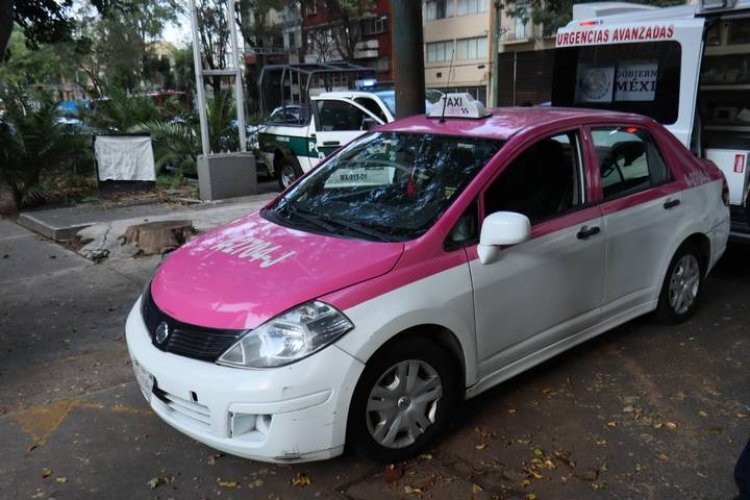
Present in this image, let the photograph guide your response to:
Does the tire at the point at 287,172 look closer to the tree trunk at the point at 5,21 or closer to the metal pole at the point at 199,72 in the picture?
the metal pole at the point at 199,72

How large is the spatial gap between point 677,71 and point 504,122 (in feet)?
9.81

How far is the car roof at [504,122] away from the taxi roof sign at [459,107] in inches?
1.3

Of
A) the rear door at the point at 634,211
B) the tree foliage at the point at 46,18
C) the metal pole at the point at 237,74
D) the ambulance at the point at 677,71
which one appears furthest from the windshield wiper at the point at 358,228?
the tree foliage at the point at 46,18

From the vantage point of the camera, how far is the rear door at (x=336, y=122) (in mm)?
10914

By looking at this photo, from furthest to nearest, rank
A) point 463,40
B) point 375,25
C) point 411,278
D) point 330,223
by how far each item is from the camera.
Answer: point 375,25
point 463,40
point 330,223
point 411,278

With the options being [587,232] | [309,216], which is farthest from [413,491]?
[587,232]

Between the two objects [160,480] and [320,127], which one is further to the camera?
[320,127]

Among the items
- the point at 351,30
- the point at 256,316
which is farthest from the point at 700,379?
the point at 351,30

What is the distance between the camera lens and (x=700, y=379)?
415 cm

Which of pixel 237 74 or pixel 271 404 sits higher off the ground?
pixel 237 74

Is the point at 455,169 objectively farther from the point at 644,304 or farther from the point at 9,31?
the point at 9,31

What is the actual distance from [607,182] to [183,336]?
2.78 m

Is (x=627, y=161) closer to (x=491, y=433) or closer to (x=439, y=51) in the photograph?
(x=491, y=433)

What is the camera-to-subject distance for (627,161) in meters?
4.42
